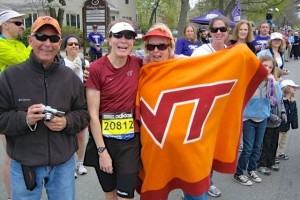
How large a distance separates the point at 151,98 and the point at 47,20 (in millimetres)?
912

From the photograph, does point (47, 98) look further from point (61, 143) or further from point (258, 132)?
point (258, 132)

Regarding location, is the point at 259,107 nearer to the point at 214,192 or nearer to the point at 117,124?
the point at 214,192

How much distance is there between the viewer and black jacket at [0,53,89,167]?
2.48m

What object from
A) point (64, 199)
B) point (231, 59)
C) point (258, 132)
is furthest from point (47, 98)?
point (258, 132)

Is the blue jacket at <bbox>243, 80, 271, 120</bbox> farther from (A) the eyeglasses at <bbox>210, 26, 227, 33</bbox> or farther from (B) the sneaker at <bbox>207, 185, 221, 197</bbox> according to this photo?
(A) the eyeglasses at <bbox>210, 26, 227, 33</bbox>

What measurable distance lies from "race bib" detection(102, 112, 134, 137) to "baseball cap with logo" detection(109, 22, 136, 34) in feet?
1.99

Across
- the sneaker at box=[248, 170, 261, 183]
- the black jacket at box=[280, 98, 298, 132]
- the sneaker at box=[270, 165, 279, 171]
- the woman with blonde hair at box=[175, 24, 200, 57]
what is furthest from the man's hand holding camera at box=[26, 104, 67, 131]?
the woman with blonde hair at box=[175, 24, 200, 57]

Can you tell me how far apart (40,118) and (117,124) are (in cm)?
62

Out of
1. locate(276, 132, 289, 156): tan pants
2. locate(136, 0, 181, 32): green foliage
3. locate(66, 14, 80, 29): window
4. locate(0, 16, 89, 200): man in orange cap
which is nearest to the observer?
locate(0, 16, 89, 200): man in orange cap

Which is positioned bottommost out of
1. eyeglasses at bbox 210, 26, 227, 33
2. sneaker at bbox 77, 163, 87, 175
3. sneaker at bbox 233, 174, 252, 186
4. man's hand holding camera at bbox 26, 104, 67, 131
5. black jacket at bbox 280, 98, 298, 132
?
sneaker at bbox 77, 163, 87, 175

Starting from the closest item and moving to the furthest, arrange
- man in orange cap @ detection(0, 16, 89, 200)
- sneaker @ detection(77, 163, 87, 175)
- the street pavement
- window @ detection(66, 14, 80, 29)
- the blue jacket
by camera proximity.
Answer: man in orange cap @ detection(0, 16, 89, 200) → the street pavement → the blue jacket → sneaker @ detection(77, 163, 87, 175) → window @ detection(66, 14, 80, 29)

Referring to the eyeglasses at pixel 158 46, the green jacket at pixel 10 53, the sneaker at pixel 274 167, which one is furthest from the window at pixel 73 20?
the eyeglasses at pixel 158 46

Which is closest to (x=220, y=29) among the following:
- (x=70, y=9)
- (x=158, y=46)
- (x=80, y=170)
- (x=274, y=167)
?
(x=158, y=46)

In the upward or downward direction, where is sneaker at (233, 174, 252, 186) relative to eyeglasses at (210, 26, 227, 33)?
downward
